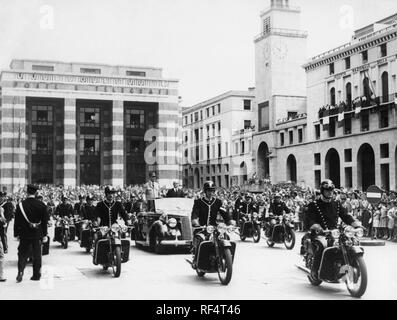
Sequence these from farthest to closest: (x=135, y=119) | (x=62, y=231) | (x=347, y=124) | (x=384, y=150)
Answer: (x=135, y=119)
(x=347, y=124)
(x=384, y=150)
(x=62, y=231)

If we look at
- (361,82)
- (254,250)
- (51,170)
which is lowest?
(254,250)

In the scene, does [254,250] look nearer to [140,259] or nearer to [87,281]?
[140,259]

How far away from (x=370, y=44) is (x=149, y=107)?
1224 inches

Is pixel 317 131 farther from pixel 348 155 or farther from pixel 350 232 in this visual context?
pixel 350 232

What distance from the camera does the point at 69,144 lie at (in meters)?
70.7

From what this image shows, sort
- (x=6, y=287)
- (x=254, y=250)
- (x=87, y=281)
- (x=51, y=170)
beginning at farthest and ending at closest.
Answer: (x=51, y=170), (x=254, y=250), (x=87, y=281), (x=6, y=287)

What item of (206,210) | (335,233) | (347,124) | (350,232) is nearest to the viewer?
(350,232)

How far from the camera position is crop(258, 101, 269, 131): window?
75.1 meters

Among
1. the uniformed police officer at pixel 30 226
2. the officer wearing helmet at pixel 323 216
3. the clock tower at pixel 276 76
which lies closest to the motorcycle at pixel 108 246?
the uniformed police officer at pixel 30 226

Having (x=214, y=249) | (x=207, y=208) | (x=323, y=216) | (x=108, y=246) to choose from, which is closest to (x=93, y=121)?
(x=108, y=246)

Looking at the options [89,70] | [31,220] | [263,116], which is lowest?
[31,220]

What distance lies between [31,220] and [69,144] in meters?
60.5

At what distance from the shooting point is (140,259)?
52.9ft
